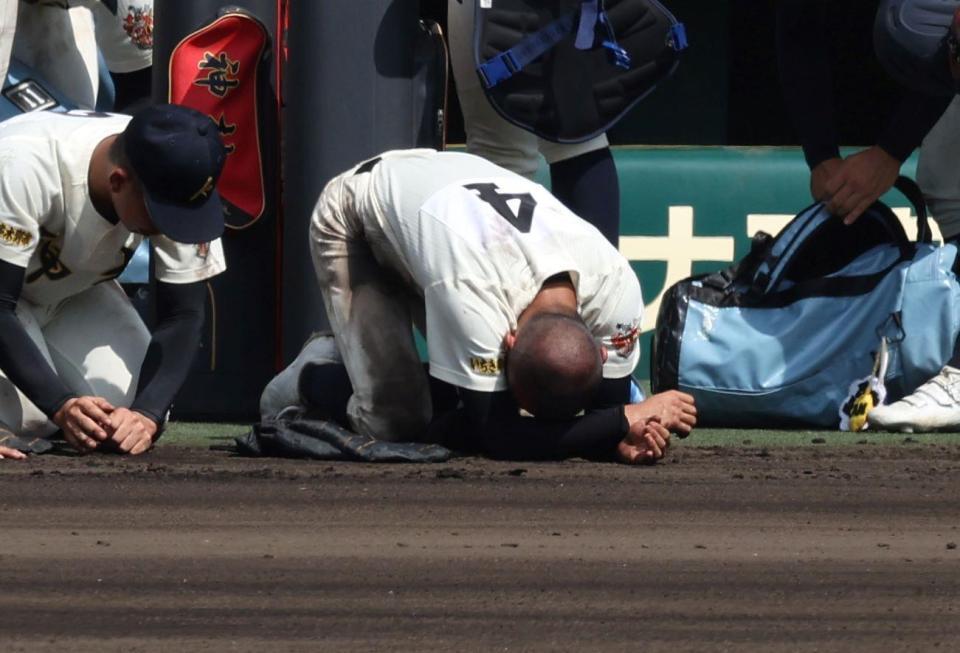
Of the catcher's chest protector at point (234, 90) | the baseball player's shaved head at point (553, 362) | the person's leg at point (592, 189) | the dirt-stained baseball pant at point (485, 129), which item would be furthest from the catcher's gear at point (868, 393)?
the catcher's chest protector at point (234, 90)

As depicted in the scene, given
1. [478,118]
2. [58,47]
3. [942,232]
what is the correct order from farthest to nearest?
[942,232]
[58,47]
[478,118]

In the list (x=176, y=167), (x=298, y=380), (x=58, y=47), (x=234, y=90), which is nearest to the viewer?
(x=176, y=167)

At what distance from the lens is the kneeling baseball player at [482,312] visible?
5.12 meters

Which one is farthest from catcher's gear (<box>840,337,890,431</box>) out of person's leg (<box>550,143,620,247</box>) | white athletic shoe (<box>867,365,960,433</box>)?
person's leg (<box>550,143,620,247</box>)

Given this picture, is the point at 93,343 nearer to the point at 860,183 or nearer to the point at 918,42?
the point at 860,183

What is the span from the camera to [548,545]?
4.16m

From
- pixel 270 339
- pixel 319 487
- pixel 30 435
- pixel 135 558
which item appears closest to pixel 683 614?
pixel 135 558

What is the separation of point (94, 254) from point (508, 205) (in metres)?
1.15

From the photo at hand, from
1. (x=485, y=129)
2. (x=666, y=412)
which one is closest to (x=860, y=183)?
(x=485, y=129)

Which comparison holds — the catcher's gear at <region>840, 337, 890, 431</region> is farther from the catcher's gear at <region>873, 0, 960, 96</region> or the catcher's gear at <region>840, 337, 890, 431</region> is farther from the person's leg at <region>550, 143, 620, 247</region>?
the person's leg at <region>550, 143, 620, 247</region>

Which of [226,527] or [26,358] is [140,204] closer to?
[26,358]

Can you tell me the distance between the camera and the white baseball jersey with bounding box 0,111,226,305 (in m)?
5.25

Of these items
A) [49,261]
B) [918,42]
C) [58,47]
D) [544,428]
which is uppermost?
[918,42]

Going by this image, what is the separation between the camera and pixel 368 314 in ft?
18.1
